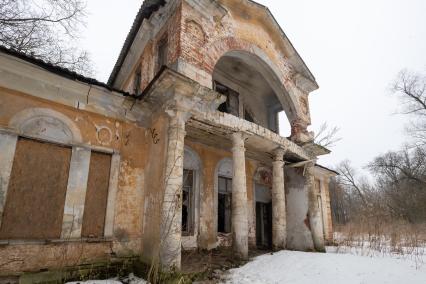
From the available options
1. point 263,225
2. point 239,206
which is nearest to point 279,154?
point 239,206

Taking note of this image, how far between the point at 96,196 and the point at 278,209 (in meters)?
5.60

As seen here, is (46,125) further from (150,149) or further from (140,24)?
(140,24)

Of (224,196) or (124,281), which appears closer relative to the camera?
(124,281)

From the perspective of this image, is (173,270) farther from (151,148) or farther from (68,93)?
(68,93)

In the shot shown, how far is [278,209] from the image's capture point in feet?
27.7

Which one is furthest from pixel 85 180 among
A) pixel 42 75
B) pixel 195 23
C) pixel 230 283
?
→ pixel 195 23

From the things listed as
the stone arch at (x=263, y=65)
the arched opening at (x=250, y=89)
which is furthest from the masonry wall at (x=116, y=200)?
the arched opening at (x=250, y=89)

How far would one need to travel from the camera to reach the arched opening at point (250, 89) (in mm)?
9698

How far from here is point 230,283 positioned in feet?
17.4

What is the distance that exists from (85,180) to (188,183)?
12.4ft

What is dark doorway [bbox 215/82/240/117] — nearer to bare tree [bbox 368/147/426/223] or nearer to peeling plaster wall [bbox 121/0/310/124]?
peeling plaster wall [bbox 121/0/310/124]

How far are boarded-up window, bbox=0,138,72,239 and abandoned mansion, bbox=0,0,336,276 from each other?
20 millimetres

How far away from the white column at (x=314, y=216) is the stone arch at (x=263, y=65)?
7.50ft

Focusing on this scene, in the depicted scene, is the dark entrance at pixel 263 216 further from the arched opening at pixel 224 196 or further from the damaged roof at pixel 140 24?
the damaged roof at pixel 140 24
